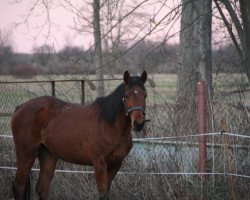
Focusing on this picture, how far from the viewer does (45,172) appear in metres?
6.51

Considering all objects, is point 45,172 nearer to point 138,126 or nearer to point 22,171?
point 22,171

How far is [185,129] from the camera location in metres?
6.69

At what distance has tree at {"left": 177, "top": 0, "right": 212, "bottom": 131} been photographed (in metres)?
6.80

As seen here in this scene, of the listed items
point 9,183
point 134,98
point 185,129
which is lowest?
point 9,183

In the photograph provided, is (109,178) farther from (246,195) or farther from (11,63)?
(11,63)

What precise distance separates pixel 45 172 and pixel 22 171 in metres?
0.32

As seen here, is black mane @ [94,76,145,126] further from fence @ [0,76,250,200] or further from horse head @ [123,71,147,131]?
fence @ [0,76,250,200]

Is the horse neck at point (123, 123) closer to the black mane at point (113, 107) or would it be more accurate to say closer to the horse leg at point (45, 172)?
the black mane at point (113, 107)

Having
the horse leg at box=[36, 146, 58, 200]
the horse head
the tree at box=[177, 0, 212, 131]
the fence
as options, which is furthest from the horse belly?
the tree at box=[177, 0, 212, 131]

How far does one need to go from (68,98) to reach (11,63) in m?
8.56

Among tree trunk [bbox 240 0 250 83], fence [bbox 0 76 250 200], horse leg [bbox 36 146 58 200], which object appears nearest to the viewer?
fence [bbox 0 76 250 200]

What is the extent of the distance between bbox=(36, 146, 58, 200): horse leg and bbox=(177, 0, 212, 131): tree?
199 centimetres

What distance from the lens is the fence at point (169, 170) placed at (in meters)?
6.19

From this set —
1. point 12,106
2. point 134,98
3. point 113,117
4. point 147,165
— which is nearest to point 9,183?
point 12,106
